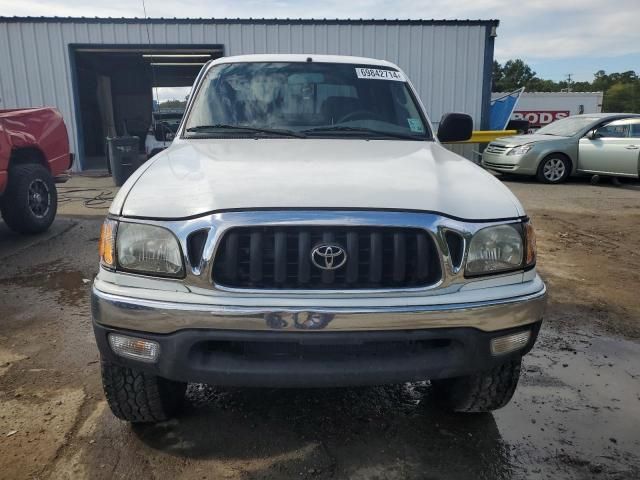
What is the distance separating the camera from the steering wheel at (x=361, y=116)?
11.5ft

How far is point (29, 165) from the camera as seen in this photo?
6531mm

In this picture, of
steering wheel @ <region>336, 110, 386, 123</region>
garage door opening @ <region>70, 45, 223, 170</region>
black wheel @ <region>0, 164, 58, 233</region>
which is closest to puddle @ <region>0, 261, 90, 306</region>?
black wheel @ <region>0, 164, 58, 233</region>

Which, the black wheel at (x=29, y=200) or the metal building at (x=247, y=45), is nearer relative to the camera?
the black wheel at (x=29, y=200)

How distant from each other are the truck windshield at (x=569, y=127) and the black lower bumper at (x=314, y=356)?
11.4 metres

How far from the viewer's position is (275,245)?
81.0 inches

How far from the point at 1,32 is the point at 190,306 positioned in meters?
14.5

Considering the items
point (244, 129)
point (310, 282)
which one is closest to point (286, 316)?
point (310, 282)

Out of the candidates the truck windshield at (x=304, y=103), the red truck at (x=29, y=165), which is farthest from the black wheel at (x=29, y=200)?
the truck windshield at (x=304, y=103)

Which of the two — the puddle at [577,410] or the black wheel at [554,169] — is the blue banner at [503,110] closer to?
the black wheel at [554,169]

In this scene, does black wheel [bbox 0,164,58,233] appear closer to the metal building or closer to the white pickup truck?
the white pickup truck

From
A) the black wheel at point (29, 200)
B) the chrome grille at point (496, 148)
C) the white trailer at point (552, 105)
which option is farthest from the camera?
the white trailer at point (552, 105)

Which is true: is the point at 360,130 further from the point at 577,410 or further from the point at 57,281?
the point at 57,281

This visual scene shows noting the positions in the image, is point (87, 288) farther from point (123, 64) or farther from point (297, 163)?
point (123, 64)

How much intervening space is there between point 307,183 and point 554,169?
1101cm
